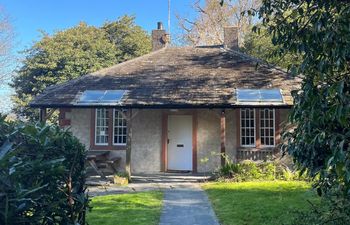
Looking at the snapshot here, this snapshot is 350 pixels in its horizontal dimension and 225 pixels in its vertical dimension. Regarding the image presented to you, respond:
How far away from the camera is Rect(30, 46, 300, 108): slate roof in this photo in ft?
46.9

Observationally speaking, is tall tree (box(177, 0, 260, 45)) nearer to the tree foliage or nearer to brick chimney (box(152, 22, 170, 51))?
brick chimney (box(152, 22, 170, 51))

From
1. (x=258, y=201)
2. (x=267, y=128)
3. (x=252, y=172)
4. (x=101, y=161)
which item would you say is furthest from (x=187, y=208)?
(x=267, y=128)

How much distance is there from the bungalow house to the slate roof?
4cm

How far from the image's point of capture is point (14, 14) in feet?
92.3

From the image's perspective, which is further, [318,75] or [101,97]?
[101,97]

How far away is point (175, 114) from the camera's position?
53.6 ft

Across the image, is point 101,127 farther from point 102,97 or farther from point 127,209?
point 127,209

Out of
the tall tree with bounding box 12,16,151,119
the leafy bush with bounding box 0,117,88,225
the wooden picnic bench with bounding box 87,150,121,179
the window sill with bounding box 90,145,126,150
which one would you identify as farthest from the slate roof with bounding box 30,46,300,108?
the leafy bush with bounding box 0,117,88,225

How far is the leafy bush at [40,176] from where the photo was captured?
10.4 feet

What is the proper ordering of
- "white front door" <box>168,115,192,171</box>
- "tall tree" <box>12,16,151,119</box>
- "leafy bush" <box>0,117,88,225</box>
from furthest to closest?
"tall tree" <box>12,16,151,119</box>, "white front door" <box>168,115,192,171</box>, "leafy bush" <box>0,117,88,225</box>

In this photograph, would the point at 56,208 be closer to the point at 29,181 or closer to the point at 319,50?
the point at 29,181

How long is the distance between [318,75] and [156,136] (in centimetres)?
1246

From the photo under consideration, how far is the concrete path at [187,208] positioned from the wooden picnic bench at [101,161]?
340 centimetres

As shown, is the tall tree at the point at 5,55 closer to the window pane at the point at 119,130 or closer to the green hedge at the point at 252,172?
the window pane at the point at 119,130
